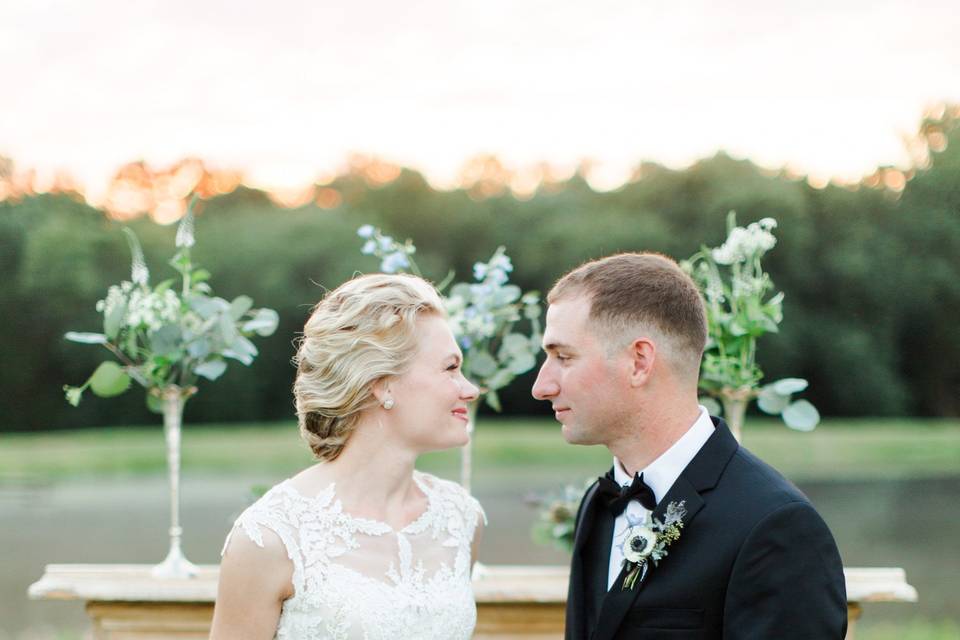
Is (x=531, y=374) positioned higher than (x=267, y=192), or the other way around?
(x=267, y=192)

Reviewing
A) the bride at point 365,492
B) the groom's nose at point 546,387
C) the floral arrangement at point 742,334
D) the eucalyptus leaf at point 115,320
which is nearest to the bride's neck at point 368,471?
the bride at point 365,492

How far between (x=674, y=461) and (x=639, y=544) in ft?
0.74

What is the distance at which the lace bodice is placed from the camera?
96.0 inches

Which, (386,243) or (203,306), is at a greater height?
(386,243)

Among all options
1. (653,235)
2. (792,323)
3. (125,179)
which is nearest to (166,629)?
(125,179)

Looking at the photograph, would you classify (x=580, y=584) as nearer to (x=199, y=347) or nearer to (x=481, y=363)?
(x=481, y=363)

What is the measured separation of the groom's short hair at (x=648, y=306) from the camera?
2287mm

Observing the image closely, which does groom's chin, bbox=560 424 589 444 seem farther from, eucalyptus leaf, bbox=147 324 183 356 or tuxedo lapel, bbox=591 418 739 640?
eucalyptus leaf, bbox=147 324 183 356

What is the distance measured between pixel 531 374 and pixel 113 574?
14101mm

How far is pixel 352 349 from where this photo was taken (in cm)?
254

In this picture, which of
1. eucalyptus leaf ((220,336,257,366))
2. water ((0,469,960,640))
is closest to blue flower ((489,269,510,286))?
eucalyptus leaf ((220,336,257,366))

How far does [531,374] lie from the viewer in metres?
17.4

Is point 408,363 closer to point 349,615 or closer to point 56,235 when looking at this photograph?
point 349,615

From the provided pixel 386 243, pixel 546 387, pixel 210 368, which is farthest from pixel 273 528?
pixel 386 243
